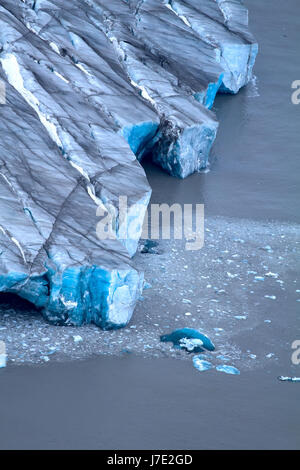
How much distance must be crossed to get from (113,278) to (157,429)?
112cm

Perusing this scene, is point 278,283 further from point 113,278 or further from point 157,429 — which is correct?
point 157,429

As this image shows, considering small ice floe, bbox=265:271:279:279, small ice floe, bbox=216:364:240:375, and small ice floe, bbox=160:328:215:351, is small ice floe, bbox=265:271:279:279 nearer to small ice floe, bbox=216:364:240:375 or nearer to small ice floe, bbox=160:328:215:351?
small ice floe, bbox=160:328:215:351

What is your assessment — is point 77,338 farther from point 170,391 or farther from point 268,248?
point 268,248

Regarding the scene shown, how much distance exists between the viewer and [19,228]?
15.7 feet

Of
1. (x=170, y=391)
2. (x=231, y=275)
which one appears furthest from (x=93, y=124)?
(x=170, y=391)

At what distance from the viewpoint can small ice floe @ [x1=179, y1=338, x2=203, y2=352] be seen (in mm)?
4767

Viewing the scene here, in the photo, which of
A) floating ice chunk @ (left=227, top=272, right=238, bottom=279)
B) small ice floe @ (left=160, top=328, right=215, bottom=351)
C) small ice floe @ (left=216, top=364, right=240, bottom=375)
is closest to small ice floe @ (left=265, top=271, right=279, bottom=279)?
floating ice chunk @ (left=227, top=272, right=238, bottom=279)

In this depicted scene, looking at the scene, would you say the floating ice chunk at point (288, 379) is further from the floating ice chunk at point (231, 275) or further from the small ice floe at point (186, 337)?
the floating ice chunk at point (231, 275)

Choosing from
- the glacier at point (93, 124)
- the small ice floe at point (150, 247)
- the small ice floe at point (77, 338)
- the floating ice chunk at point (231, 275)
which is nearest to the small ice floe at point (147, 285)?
the glacier at point (93, 124)

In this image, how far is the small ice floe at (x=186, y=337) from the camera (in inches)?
190

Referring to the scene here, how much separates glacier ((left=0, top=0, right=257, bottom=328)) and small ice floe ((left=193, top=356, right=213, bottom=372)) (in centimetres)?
59

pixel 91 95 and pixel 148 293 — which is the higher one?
pixel 91 95
